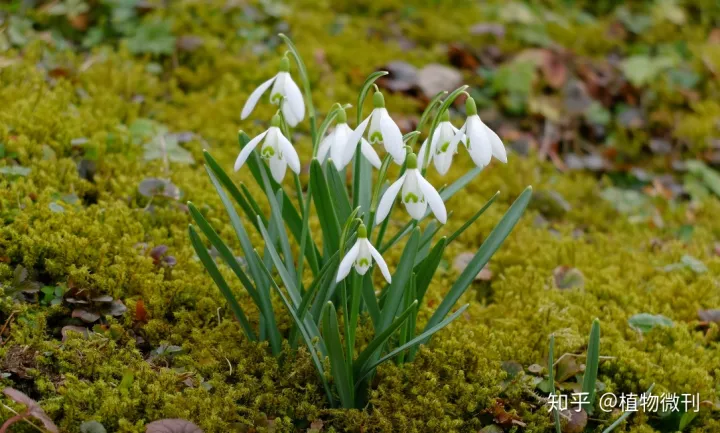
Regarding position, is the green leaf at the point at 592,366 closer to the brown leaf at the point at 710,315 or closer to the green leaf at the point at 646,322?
the green leaf at the point at 646,322

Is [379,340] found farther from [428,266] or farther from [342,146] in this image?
[342,146]

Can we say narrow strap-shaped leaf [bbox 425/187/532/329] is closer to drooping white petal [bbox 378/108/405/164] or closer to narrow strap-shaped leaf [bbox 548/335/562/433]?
narrow strap-shaped leaf [bbox 548/335/562/433]

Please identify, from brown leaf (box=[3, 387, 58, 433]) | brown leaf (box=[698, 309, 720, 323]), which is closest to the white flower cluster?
brown leaf (box=[3, 387, 58, 433])

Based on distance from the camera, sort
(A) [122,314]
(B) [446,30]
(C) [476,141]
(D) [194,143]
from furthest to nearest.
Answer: (B) [446,30] → (D) [194,143] → (A) [122,314] → (C) [476,141]

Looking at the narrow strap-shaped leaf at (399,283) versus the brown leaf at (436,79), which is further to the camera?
the brown leaf at (436,79)

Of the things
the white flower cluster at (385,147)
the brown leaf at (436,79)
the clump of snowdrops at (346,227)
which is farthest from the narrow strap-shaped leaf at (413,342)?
the brown leaf at (436,79)

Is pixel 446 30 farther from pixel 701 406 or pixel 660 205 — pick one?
pixel 701 406

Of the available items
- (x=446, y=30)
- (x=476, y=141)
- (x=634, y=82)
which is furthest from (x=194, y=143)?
(x=634, y=82)
